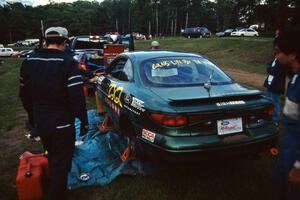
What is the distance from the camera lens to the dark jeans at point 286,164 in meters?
2.38

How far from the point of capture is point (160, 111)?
3.49m

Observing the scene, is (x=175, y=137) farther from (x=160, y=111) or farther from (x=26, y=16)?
(x=26, y=16)

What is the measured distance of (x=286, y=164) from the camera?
2.46 metres

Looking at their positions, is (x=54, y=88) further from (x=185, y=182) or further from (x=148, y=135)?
(x=185, y=182)

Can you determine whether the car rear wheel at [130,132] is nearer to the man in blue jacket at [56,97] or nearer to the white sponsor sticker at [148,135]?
the white sponsor sticker at [148,135]

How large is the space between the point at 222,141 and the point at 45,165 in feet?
7.32

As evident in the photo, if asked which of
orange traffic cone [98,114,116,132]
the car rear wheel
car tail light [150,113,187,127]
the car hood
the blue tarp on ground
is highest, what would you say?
the car hood

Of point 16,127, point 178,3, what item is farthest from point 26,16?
point 16,127

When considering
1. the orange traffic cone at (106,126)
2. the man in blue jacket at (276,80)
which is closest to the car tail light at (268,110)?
the man in blue jacket at (276,80)

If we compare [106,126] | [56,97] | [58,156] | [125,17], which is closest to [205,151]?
[58,156]

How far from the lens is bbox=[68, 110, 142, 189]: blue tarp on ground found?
13.7 ft

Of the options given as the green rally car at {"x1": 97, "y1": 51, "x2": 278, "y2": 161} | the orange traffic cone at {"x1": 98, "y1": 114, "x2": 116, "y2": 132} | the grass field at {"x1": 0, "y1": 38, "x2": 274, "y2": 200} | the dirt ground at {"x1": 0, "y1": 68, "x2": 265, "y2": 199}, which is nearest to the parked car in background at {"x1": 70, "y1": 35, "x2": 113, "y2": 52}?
the dirt ground at {"x1": 0, "y1": 68, "x2": 265, "y2": 199}

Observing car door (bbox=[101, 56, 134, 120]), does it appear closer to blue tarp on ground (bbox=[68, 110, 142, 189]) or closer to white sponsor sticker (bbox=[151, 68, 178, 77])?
white sponsor sticker (bbox=[151, 68, 178, 77])

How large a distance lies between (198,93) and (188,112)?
0.50 metres
